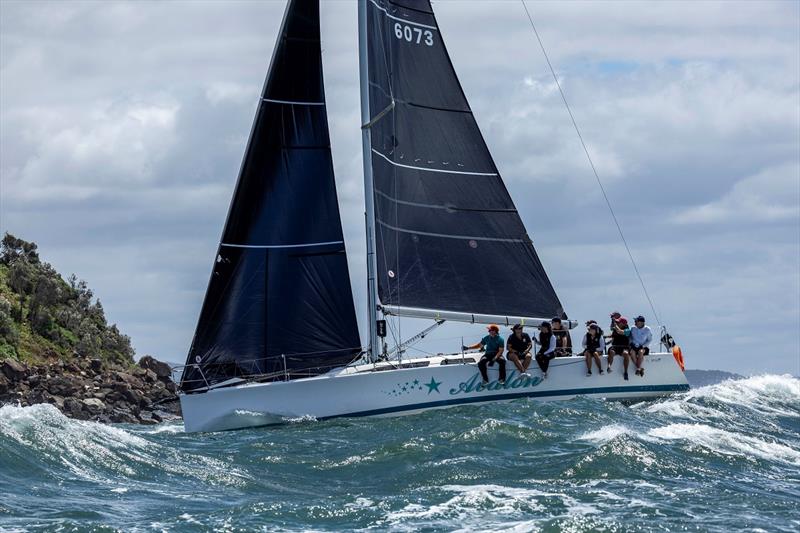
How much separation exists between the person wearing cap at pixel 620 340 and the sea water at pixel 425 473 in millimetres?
1261

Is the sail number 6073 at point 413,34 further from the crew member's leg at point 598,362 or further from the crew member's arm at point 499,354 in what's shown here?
the crew member's leg at point 598,362

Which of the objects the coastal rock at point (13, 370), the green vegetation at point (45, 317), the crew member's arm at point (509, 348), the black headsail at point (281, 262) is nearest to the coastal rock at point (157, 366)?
the green vegetation at point (45, 317)

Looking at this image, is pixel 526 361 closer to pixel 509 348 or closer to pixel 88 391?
pixel 509 348

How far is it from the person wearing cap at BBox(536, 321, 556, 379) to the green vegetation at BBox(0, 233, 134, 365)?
812 inches

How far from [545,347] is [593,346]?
3.44 feet

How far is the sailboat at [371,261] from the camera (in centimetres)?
2989

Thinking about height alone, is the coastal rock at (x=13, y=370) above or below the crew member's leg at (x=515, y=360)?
above

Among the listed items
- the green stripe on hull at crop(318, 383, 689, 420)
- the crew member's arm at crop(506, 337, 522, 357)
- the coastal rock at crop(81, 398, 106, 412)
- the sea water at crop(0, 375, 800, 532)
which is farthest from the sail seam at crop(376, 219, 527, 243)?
the coastal rock at crop(81, 398, 106, 412)

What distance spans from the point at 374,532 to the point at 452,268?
13.9 meters

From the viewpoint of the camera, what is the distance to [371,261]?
31562 mm

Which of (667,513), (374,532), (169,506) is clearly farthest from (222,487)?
(667,513)

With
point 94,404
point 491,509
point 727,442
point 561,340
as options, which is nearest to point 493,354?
point 561,340

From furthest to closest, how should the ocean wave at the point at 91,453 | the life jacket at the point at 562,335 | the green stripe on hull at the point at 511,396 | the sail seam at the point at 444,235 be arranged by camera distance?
the sail seam at the point at 444,235, the life jacket at the point at 562,335, the green stripe on hull at the point at 511,396, the ocean wave at the point at 91,453

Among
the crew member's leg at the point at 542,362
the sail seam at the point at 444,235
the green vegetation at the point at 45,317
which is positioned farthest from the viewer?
the green vegetation at the point at 45,317
